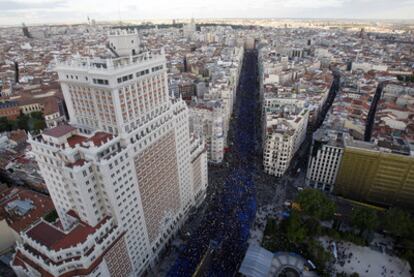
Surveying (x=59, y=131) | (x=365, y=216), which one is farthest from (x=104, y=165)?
(x=365, y=216)

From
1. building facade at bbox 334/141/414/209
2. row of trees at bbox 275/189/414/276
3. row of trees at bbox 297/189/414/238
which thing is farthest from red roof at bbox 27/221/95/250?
building facade at bbox 334/141/414/209

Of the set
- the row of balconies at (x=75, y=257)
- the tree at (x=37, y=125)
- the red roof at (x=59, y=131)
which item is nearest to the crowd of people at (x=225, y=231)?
the row of balconies at (x=75, y=257)

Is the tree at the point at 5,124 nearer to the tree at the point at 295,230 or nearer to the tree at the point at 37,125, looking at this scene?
the tree at the point at 37,125

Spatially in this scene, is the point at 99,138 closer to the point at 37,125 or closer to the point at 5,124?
the point at 37,125

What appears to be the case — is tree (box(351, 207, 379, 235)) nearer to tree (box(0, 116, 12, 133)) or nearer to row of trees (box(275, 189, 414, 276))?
row of trees (box(275, 189, 414, 276))

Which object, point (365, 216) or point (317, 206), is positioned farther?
point (317, 206)

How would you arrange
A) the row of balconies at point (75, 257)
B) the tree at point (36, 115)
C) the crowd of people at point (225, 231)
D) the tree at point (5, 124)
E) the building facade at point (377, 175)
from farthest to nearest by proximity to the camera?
the tree at point (36, 115), the tree at point (5, 124), the building facade at point (377, 175), the crowd of people at point (225, 231), the row of balconies at point (75, 257)
